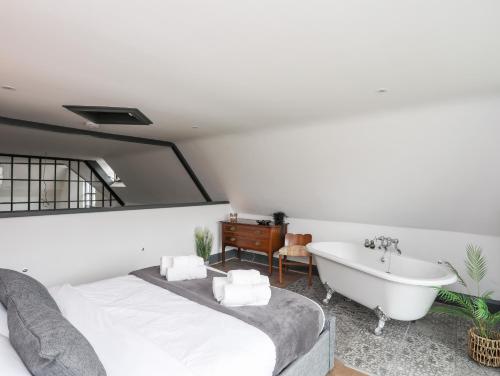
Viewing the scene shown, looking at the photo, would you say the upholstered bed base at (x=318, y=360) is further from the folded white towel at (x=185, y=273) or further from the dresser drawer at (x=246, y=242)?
the dresser drawer at (x=246, y=242)

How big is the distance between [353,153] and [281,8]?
2285mm

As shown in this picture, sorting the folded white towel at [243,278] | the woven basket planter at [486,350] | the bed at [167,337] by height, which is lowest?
the woven basket planter at [486,350]

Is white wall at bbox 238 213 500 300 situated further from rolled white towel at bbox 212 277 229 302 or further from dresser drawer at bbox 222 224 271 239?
rolled white towel at bbox 212 277 229 302

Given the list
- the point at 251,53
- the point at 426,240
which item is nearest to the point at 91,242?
the point at 251,53

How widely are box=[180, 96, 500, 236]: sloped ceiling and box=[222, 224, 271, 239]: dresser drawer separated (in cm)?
51

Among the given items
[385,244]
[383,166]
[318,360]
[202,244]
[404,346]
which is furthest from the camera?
[202,244]

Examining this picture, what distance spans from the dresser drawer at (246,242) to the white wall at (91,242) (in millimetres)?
650

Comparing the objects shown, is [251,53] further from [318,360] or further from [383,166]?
[383,166]

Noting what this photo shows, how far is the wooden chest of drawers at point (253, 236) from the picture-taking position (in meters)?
4.39

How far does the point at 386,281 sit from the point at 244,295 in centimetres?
143

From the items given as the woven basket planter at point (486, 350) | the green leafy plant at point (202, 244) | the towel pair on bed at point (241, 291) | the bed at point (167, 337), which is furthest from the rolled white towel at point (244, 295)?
the green leafy plant at point (202, 244)

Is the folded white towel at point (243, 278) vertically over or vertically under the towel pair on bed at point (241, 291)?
over

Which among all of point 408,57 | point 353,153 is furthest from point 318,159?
point 408,57

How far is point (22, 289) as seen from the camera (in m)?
1.59
